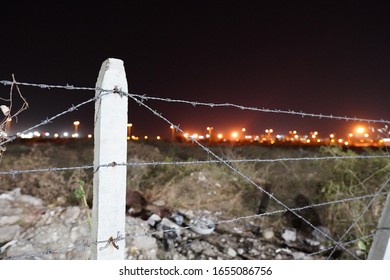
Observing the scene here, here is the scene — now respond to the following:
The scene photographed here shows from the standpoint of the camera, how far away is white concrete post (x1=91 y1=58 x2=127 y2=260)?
57.8 inches

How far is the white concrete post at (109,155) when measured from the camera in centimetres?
147

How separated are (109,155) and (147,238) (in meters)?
3.18

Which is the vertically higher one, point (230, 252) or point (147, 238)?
point (147, 238)

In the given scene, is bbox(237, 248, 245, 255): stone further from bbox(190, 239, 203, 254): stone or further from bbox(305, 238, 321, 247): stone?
bbox(305, 238, 321, 247): stone

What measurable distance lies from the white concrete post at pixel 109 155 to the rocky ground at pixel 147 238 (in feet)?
8.83

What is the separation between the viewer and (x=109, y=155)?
4.88 ft

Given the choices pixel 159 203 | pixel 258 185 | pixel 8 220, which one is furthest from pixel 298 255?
pixel 8 220

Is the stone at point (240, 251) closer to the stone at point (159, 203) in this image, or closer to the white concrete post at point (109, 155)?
the stone at point (159, 203)

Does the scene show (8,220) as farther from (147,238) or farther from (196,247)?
(196,247)

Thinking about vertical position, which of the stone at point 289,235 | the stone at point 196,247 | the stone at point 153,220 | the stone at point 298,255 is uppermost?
the stone at point 153,220

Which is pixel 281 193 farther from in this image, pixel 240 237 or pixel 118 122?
pixel 118 122

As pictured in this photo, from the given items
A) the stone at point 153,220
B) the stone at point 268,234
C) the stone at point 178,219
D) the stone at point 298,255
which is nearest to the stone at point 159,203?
the stone at point 178,219
